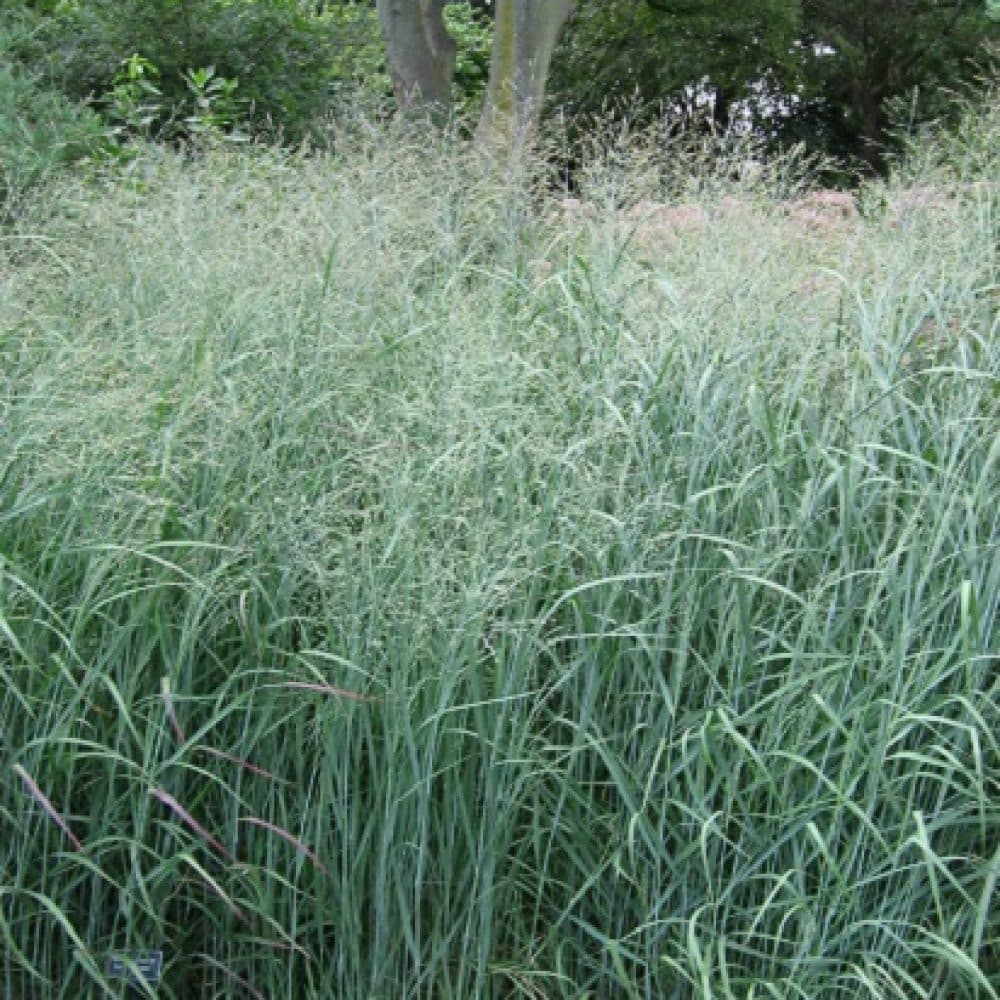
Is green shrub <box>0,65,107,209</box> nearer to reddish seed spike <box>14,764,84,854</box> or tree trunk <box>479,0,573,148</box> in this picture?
tree trunk <box>479,0,573,148</box>

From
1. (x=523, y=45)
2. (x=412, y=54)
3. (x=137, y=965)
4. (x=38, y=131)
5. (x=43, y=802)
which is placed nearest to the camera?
(x=43, y=802)

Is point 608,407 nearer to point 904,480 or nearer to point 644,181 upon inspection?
point 904,480

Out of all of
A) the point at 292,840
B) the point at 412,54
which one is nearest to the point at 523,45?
the point at 412,54

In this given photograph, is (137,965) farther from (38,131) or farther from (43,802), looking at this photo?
(38,131)

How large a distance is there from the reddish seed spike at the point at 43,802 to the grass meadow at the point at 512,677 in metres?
0.01

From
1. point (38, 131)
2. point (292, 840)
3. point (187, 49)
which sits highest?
point (187, 49)

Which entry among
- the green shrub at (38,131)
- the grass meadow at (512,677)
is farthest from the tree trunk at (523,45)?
the grass meadow at (512,677)

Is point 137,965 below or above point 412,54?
below

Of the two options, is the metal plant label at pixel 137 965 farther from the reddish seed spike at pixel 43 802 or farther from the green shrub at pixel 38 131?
the green shrub at pixel 38 131

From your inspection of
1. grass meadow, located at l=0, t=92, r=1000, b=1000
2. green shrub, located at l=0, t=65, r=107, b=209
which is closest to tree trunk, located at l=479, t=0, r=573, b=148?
green shrub, located at l=0, t=65, r=107, b=209

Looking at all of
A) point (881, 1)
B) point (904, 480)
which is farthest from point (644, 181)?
point (881, 1)

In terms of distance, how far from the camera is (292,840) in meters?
2.47

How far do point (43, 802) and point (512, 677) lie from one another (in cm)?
83

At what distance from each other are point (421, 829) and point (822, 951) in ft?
2.33
